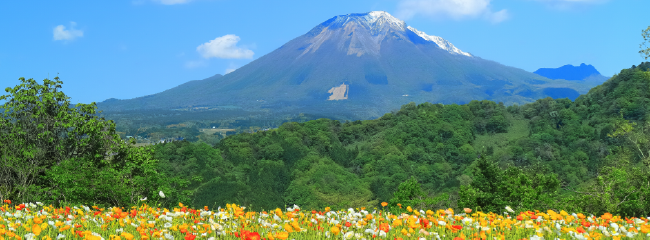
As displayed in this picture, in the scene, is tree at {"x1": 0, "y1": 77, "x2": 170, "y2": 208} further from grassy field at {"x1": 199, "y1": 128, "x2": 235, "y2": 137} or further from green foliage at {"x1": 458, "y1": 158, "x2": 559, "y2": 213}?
grassy field at {"x1": 199, "y1": 128, "x2": 235, "y2": 137}

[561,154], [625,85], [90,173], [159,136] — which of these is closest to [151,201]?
[90,173]

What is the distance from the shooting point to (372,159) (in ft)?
242

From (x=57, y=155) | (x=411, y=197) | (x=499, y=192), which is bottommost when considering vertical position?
(x=411, y=197)

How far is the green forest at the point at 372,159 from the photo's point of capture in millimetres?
16172

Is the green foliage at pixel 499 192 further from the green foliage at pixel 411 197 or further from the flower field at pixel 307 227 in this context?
the flower field at pixel 307 227

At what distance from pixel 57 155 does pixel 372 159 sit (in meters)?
60.1

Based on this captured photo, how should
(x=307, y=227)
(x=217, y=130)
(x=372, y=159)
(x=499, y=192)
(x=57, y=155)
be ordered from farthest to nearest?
(x=217, y=130), (x=372, y=159), (x=499, y=192), (x=57, y=155), (x=307, y=227)

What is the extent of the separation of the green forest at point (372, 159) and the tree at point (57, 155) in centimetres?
5

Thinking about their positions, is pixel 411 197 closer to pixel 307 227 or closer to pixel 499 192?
pixel 499 192

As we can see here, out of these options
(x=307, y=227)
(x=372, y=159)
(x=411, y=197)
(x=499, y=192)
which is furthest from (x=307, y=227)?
(x=372, y=159)

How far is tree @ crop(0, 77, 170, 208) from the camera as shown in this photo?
49.3 ft

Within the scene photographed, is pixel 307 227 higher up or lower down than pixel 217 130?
higher up

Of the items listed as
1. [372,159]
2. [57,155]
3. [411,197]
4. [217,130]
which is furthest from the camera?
[217,130]

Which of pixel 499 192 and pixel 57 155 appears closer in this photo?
pixel 57 155
